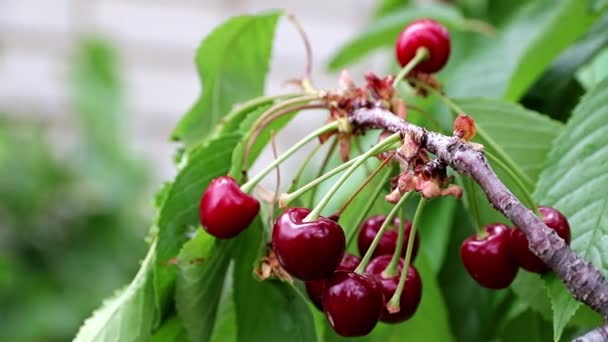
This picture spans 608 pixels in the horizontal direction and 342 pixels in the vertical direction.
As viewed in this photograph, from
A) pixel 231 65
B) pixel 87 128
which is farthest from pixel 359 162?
pixel 87 128

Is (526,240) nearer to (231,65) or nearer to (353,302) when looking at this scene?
(353,302)

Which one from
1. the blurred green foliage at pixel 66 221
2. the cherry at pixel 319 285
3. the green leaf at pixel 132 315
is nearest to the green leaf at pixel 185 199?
the green leaf at pixel 132 315

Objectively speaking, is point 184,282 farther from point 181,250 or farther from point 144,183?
point 144,183

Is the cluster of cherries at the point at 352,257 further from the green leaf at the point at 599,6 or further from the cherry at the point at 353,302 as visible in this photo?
the green leaf at the point at 599,6

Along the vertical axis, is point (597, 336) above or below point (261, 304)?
above

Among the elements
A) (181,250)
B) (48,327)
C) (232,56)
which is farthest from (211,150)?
(48,327)
